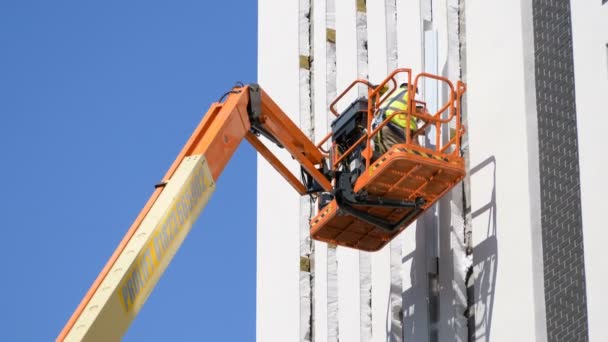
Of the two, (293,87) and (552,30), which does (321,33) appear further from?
(552,30)

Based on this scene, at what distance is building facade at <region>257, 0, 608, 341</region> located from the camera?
20125mm

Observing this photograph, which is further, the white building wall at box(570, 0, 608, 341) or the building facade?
the building facade

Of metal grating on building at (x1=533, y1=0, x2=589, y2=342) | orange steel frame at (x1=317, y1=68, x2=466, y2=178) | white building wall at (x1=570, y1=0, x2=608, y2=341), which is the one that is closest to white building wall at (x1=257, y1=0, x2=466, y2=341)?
orange steel frame at (x1=317, y1=68, x2=466, y2=178)

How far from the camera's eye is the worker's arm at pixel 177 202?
1716cm

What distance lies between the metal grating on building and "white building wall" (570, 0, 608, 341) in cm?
31

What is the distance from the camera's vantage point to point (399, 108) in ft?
70.3

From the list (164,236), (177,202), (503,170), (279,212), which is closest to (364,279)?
(279,212)

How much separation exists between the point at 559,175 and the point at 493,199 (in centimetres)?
102

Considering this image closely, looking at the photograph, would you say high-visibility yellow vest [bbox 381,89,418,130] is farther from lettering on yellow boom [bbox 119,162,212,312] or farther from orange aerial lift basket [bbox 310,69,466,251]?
lettering on yellow boom [bbox 119,162,212,312]

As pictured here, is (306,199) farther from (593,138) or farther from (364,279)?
(593,138)

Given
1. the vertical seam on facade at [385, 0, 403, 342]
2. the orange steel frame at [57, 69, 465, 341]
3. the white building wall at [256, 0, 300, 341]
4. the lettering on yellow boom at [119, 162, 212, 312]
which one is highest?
the white building wall at [256, 0, 300, 341]

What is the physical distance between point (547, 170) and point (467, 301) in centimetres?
209

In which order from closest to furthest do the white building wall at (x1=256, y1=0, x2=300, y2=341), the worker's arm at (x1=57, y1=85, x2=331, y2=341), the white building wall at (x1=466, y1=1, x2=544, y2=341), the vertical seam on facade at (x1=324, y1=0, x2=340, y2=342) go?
the worker's arm at (x1=57, y1=85, x2=331, y2=341) < the white building wall at (x1=466, y1=1, x2=544, y2=341) < the vertical seam on facade at (x1=324, y1=0, x2=340, y2=342) < the white building wall at (x1=256, y1=0, x2=300, y2=341)

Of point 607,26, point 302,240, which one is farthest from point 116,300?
point 302,240
